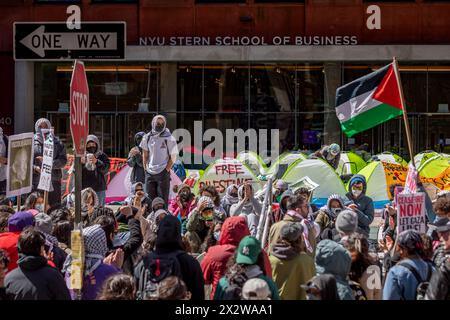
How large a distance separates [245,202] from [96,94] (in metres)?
18.0

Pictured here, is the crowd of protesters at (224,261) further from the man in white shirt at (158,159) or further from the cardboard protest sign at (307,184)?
the man in white shirt at (158,159)

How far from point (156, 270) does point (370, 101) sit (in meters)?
5.20

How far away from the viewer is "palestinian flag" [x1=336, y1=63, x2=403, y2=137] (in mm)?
11430

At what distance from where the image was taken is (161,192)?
15.9 metres

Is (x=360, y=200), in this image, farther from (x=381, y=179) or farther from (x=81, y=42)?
(x=381, y=179)

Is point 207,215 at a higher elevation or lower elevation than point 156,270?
higher

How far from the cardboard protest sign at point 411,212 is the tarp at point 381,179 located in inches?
337

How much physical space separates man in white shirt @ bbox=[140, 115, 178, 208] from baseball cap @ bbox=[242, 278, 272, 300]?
979 centimetres

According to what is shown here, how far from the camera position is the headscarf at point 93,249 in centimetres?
759

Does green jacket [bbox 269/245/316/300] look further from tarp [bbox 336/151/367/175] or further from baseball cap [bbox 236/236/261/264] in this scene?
tarp [bbox 336/151/367/175]

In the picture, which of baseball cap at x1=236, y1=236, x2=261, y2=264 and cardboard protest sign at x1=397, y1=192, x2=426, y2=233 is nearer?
baseball cap at x1=236, y1=236, x2=261, y2=264

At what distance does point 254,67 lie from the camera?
2905 cm

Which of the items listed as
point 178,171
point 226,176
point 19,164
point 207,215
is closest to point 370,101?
point 207,215

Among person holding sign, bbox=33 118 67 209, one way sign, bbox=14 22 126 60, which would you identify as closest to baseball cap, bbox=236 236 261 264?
one way sign, bbox=14 22 126 60
